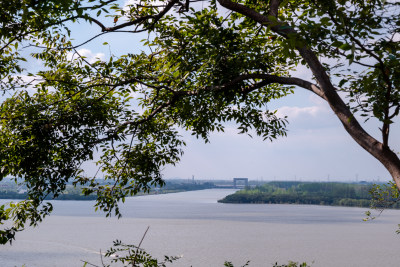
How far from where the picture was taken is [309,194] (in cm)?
8269

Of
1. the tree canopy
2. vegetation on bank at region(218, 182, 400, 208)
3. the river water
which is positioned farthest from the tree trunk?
vegetation on bank at region(218, 182, 400, 208)

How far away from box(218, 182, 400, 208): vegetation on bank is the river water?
51.0 feet

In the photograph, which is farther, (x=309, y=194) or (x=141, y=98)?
(x=309, y=194)

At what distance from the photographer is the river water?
1287 inches

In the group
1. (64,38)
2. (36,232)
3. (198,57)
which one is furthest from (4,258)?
(198,57)

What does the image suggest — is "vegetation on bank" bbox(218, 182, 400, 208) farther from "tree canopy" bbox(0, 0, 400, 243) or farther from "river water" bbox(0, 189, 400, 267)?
"tree canopy" bbox(0, 0, 400, 243)

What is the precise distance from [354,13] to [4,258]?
113 ft

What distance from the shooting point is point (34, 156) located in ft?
18.2

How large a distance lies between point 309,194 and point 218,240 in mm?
46585

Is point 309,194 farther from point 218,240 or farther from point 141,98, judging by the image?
point 141,98

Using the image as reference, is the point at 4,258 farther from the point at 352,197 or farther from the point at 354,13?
the point at 352,197

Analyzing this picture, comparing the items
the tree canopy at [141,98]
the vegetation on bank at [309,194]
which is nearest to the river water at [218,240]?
the vegetation on bank at [309,194]

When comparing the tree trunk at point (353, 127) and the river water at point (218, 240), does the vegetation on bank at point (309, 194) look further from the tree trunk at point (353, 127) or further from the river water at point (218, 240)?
the tree trunk at point (353, 127)

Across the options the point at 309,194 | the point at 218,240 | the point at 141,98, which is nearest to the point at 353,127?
the point at 141,98
